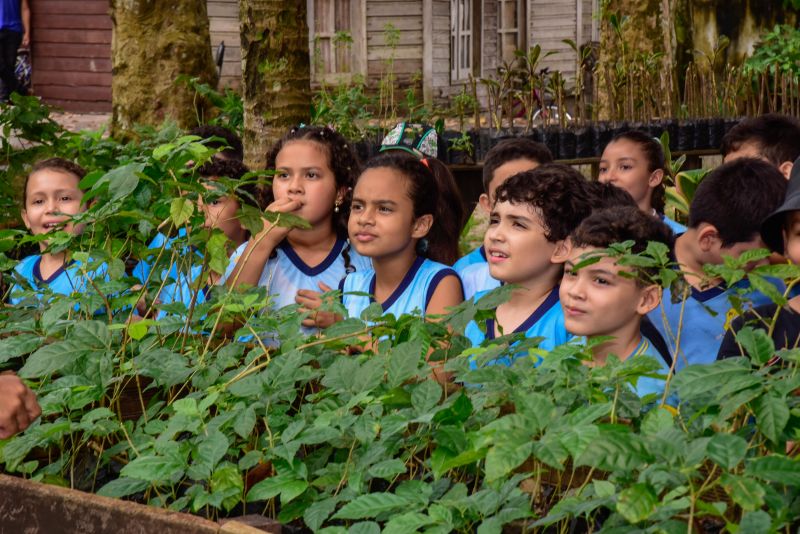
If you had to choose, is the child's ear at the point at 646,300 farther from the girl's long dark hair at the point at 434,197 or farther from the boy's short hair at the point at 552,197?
the girl's long dark hair at the point at 434,197

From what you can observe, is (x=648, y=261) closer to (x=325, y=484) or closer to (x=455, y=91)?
(x=325, y=484)

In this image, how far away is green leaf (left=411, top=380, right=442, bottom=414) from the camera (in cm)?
265

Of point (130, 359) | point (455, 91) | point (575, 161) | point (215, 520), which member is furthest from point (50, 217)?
point (455, 91)

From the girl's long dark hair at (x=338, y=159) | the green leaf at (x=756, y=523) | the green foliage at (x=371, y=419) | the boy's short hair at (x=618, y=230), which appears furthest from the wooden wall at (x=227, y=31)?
the green leaf at (x=756, y=523)

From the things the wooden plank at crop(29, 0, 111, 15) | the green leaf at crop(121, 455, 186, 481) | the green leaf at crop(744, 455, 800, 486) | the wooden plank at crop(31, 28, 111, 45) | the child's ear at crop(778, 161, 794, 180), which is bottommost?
the green leaf at crop(121, 455, 186, 481)

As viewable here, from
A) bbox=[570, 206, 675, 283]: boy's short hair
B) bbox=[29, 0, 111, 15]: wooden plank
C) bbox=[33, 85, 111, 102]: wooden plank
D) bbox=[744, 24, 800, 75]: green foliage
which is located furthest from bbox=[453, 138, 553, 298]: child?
bbox=[29, 0, 111, 15]: wooden plank

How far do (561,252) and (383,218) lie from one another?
81 centimetres

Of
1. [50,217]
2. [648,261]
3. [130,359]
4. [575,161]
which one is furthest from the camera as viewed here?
[575,161]

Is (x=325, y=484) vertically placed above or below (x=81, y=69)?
below

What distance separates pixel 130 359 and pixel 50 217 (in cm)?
203

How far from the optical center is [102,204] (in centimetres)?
393

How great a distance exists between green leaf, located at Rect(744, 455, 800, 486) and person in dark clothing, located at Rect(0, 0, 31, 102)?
16476 millimetres

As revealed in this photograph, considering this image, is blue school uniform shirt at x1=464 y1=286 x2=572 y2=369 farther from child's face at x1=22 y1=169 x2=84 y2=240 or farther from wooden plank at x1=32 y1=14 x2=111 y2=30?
wooden plank at x1=32 y1=14 x2=111 y2=30

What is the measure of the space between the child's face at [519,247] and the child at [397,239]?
0.38 m
